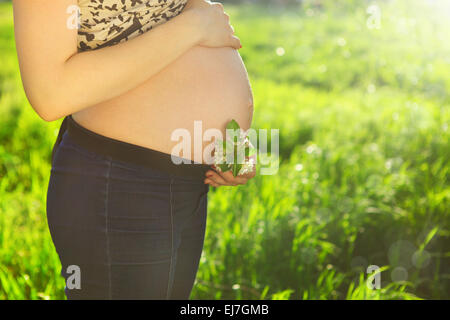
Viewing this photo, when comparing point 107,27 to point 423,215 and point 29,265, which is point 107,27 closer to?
point 29,265

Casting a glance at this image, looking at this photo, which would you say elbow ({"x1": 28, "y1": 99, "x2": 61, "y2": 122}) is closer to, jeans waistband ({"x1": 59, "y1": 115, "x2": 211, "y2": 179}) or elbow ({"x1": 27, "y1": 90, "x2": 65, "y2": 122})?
elbow ({"x1": 27, "y1": 90, "x2": 65, "y2": 122})

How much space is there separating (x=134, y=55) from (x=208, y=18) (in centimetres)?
21

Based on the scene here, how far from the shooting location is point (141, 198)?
83 cm

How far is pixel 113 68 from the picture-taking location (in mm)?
734

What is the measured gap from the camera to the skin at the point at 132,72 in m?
0.68

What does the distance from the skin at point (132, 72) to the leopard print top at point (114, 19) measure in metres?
0.06

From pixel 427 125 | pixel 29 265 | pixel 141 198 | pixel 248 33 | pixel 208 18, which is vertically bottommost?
pixel 29 265

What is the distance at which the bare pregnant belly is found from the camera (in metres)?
0.84

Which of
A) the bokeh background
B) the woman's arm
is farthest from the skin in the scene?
the bokeh background

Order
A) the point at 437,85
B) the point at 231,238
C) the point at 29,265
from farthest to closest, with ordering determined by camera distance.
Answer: the point at 437,85 < the point at 231,238 < the point at 29,265

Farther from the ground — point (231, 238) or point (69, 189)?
point (69, 189)

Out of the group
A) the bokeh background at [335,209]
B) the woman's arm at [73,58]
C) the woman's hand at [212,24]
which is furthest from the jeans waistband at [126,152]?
the bokeh background at [335,209]

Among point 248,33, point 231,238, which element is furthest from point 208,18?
point 248,33

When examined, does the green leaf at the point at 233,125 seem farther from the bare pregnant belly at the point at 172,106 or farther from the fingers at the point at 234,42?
the fingers at the point at 234,42
